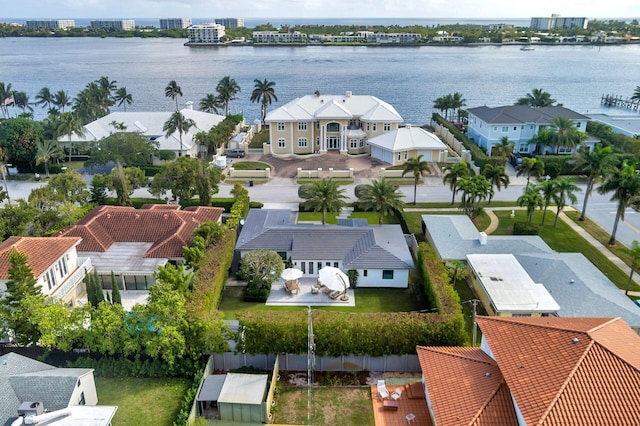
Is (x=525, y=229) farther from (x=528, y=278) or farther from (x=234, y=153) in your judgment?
(x=234, y=153)

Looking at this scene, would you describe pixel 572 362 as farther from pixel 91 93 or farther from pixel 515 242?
pixel 91 93

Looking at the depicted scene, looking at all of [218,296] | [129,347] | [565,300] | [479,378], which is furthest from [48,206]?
[565,300]

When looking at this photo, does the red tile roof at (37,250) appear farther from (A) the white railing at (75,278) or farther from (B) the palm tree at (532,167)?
(B) the palm tree at (532,167)

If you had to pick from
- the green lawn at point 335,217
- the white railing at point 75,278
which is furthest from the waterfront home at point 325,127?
the white railing at point 75,278

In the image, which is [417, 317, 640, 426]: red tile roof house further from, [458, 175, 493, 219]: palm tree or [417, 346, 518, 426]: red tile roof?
[458, 175, 493, 219]: palm tree

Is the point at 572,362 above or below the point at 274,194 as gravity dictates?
above

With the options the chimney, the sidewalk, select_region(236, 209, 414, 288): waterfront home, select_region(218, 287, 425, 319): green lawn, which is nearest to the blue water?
the sidewalk

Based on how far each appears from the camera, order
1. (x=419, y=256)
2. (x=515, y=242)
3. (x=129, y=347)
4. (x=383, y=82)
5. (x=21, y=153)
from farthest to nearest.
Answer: (x=383, y=82) < (x=21, y=153) < (x=515, y=242) < (x=419, y=256) < (x=129, y=347)
